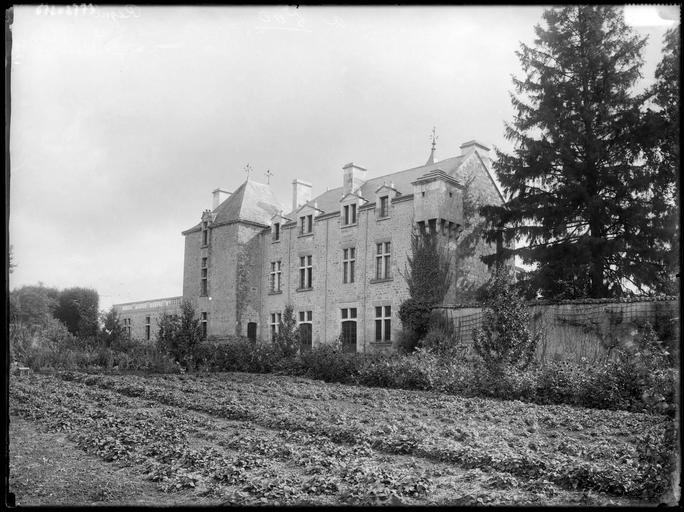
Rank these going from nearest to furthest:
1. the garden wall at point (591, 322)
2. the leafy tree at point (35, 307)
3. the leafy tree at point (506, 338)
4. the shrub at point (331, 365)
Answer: the leafy tree at point (506, 338), the garden wall at point (591, 322), the shrub at point (331, 365), the leafy tree at point (35, 307)

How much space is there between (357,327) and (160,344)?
8623 mm

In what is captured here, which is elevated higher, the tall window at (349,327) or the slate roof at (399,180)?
the slate roof at (399,180)

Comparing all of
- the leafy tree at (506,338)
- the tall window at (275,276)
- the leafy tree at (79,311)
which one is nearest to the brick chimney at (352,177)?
the tall window at (275,276)

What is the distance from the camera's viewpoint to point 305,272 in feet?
89.5

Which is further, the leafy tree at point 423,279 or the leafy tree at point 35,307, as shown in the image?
the leafy tree at point 423,279

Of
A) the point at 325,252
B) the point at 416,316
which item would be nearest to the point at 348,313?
the point at 325,252

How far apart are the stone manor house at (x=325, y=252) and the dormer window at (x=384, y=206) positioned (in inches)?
1.7

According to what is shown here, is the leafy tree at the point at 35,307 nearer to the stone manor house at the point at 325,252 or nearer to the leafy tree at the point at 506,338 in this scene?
the stone manor house at the point at 325,252

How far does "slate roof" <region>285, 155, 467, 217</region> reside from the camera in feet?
80.0

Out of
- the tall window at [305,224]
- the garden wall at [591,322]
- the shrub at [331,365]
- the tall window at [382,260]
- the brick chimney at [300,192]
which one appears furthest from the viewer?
the brick chimney at [300,192]

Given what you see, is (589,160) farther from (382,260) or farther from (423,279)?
(382,260)

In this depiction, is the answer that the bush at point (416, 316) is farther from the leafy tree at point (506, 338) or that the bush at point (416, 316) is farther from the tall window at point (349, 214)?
the leafy tree at point (506, 338)

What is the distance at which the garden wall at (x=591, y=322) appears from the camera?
14.2 meters

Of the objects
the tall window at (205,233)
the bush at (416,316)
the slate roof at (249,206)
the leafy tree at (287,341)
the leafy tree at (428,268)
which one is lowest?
the leafy tree at (287,341)
